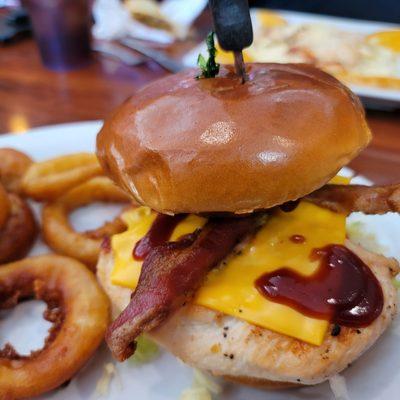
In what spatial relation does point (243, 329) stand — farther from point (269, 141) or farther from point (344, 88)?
point (344, 88)

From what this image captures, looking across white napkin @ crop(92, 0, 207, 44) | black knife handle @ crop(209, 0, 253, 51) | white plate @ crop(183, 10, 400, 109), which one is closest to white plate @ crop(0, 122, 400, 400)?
black knife handle @ crop(209, 0, 253, 51)

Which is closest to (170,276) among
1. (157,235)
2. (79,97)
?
(157,235)

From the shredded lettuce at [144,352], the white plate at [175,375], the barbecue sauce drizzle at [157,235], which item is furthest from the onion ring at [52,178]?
the shredded lettuce at [144,352]

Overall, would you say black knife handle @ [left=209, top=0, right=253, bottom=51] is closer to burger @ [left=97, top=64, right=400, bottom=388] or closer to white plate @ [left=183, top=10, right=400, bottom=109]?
burger @ [left=97, top=64, right=400, bottom=388]

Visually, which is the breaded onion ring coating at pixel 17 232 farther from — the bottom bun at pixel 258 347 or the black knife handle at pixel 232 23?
the black knife handle at pixel 232 23

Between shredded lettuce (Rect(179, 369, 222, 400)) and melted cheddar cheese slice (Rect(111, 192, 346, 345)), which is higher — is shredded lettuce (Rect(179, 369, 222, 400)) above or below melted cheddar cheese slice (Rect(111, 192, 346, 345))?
below

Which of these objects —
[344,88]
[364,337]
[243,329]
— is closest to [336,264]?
[364,337]
